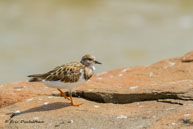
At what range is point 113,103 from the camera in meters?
7.62

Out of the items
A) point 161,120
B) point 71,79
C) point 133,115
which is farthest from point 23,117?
point 161,120

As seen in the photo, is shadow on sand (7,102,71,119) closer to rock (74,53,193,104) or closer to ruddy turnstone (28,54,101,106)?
ruddy turnstone (28,54,101,106)

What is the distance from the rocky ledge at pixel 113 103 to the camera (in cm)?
637

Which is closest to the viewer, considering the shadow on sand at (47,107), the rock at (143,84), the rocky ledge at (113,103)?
the rocky ledge at (113,103)

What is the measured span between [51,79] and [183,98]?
2465 millimetres

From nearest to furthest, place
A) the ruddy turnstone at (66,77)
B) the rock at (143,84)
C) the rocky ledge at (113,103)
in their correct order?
the rocky ledge at (113,103) < the rock at (143,84) < the ruddy turnstone at (66,77)

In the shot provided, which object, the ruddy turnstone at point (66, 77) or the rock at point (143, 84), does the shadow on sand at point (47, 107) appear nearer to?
the ruddy turnstone at point (66, 77)

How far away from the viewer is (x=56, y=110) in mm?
7164

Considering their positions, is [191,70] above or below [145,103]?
above

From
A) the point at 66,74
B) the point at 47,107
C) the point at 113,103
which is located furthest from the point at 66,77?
the point at 113,103

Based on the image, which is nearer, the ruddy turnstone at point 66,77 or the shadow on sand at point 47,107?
the shadow on sand at point 47,107

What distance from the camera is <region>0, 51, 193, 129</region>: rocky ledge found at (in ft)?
20.9

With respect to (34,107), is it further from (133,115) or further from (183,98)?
(183,98)

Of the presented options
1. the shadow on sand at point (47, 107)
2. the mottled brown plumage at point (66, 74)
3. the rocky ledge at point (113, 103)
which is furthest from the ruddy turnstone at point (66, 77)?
the rocky ledge at point (113, 103)
